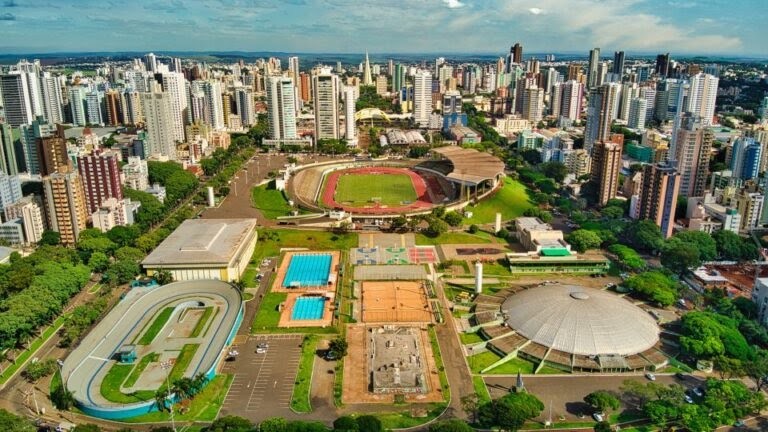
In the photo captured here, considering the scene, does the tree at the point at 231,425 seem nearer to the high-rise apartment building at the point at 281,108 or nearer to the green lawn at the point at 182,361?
the green lawn at the point at 182,361

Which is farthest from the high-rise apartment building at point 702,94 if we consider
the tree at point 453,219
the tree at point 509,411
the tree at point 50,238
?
the tree at point 50,238

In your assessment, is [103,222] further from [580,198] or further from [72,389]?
[580,198]

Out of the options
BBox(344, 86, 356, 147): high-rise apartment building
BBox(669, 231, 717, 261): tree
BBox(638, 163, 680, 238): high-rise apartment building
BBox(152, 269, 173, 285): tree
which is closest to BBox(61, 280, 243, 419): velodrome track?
BBox(152, 269, 173, 285): tree

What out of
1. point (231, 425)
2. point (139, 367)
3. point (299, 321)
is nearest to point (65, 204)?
point (139, 367)

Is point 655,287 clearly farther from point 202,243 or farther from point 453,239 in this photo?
point 202,243

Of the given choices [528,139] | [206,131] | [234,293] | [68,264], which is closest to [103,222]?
[68,264]

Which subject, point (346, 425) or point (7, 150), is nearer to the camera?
point (346, 425)
